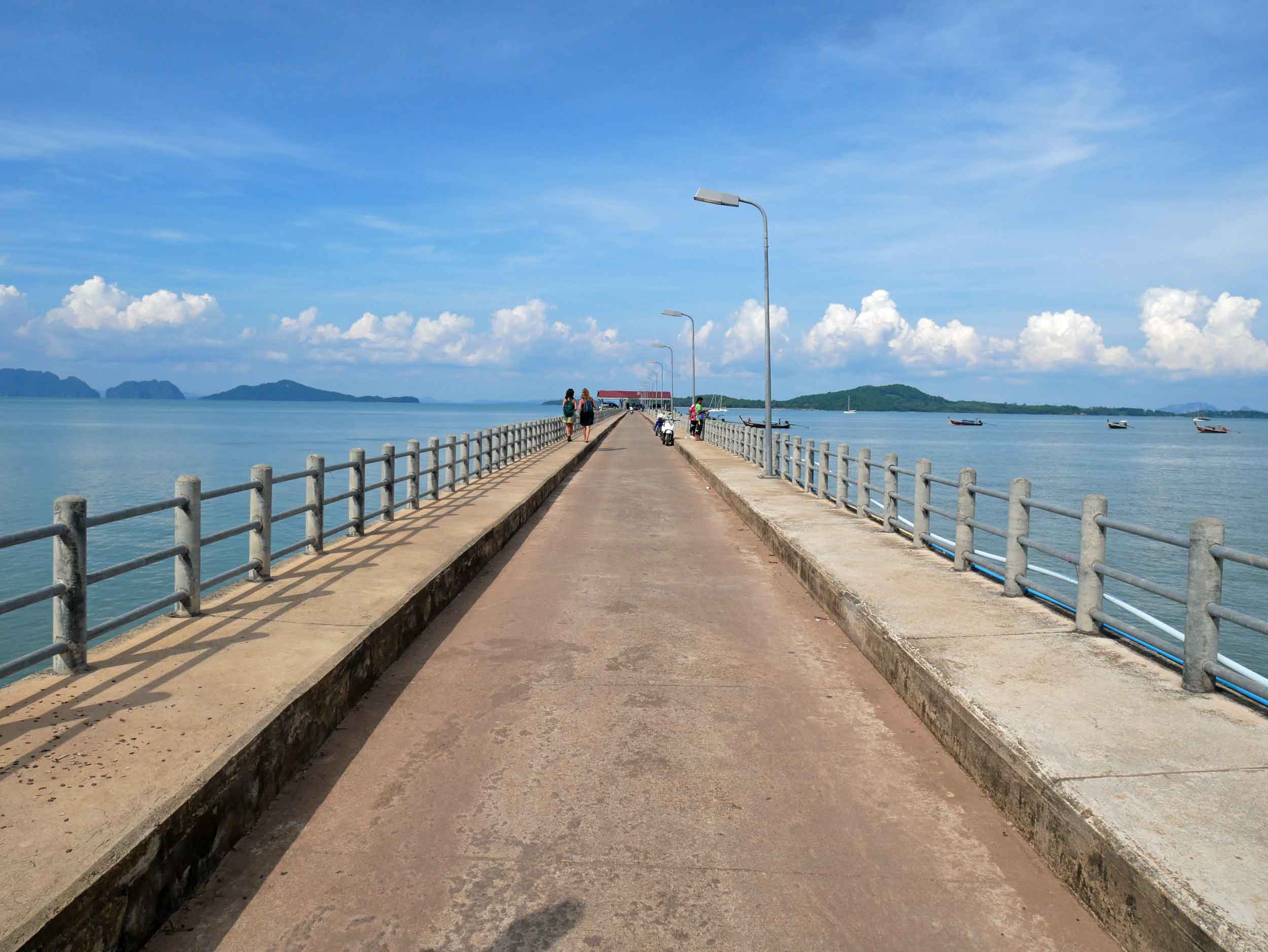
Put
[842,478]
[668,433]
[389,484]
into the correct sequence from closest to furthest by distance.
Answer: [389,484] < [842,478] < [668,433]

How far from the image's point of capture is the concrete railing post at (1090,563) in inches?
289

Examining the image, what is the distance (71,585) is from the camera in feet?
19.7

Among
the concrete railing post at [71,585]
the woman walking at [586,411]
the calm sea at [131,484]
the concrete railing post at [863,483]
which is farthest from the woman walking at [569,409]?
the concrete railing post at [71,585]

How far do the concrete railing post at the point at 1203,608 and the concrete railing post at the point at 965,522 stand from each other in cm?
401

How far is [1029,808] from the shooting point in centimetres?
455

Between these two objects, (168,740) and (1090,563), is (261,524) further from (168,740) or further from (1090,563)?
(1090,563)

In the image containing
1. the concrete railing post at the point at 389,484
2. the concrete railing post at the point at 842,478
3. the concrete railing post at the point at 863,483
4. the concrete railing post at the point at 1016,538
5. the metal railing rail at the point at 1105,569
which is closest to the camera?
the metal railing rail at the point at 1105,569

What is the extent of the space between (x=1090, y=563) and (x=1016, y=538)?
Result: 131 cm

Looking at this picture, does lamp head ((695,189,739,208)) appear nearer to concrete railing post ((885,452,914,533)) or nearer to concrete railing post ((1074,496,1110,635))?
concrete railing post ((885,452,914,533))

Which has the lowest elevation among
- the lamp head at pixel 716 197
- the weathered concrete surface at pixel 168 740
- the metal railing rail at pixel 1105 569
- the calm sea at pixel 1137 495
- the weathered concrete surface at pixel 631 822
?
the calm sea at pixel 1137 495

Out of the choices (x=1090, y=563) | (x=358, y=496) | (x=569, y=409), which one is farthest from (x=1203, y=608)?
(x=569, y=409)

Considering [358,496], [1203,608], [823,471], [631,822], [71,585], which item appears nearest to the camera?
[631,822]

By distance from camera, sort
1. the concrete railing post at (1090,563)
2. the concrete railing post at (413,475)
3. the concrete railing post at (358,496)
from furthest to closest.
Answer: the concrete railing post at (413,475)
the concrete railing post at (358,496)
the concrete railing post at (1090,563)

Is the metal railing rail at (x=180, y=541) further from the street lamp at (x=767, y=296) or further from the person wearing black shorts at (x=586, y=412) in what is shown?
the person wearing black shorts at (x=586, y=412)
